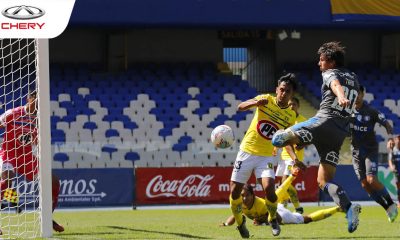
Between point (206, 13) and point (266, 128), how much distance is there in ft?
55.4

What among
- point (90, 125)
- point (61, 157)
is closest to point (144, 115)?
point (90, 125)

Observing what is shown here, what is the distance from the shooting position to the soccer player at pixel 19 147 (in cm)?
1241

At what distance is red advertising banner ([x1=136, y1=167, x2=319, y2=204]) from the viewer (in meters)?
22.2

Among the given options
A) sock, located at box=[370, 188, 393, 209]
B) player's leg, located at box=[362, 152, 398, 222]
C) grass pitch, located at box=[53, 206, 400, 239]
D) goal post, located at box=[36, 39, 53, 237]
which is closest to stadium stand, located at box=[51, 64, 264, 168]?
grass pitch, located at box=[53, 206, 400, 239]

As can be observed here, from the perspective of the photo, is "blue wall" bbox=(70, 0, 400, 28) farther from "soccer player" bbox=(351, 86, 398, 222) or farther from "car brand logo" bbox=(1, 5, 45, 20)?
"car brand logo" bbox=(1, 5, 45, 20)

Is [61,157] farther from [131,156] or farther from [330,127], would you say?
[330,127]

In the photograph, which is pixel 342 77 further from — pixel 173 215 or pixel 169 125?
pixel 169 125

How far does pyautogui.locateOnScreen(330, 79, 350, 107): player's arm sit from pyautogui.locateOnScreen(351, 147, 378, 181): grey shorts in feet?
17.7

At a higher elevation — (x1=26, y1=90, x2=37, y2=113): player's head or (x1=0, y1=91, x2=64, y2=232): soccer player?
(x1=26, y1=90, x2=37, y2=113): player's head

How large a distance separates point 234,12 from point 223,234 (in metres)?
17.4

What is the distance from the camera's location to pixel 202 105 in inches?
1134

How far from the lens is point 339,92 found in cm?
967

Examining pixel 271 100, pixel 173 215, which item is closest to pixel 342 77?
pixel 271 100

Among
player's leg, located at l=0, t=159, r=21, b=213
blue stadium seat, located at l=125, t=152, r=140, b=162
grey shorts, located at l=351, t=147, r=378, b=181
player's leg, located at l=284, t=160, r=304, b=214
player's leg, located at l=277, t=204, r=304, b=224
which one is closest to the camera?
player's leg, located at l=0, t=159, r=21, b=213
